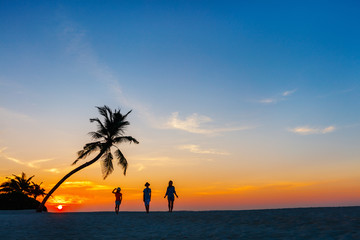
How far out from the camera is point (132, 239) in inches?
411

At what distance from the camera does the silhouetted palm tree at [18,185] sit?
3725cm

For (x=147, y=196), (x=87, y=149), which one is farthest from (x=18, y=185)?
(x=147, y=196)

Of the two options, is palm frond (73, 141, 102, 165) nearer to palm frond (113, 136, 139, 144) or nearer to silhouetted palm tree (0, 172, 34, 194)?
palm frond (113, 136, 139, 144)

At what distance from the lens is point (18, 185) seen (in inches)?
1484

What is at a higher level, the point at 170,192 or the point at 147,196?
the point at 170,192

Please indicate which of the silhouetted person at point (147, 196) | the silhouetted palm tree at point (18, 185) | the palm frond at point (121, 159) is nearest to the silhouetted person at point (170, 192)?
the silhouetted person at point (147, 196)

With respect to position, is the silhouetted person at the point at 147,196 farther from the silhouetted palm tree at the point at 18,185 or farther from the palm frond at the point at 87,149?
the silhouetted palm tree at the point at 18,185

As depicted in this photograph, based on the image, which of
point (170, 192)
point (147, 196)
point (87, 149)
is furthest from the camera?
point (87, 149)

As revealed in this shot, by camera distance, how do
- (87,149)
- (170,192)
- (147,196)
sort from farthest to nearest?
(87,149)
(147,196)
(170,192)

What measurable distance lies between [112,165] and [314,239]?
76.1 feet

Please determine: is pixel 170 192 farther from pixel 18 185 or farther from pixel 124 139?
pixel 18 185

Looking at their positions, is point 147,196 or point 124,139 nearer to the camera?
point 147,196

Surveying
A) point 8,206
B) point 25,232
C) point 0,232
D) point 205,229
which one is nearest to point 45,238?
point 25,232

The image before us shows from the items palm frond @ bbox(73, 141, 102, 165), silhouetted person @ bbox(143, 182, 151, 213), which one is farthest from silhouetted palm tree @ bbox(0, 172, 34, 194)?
silhouetted person @ bbox(143, 182, 151, 213)
